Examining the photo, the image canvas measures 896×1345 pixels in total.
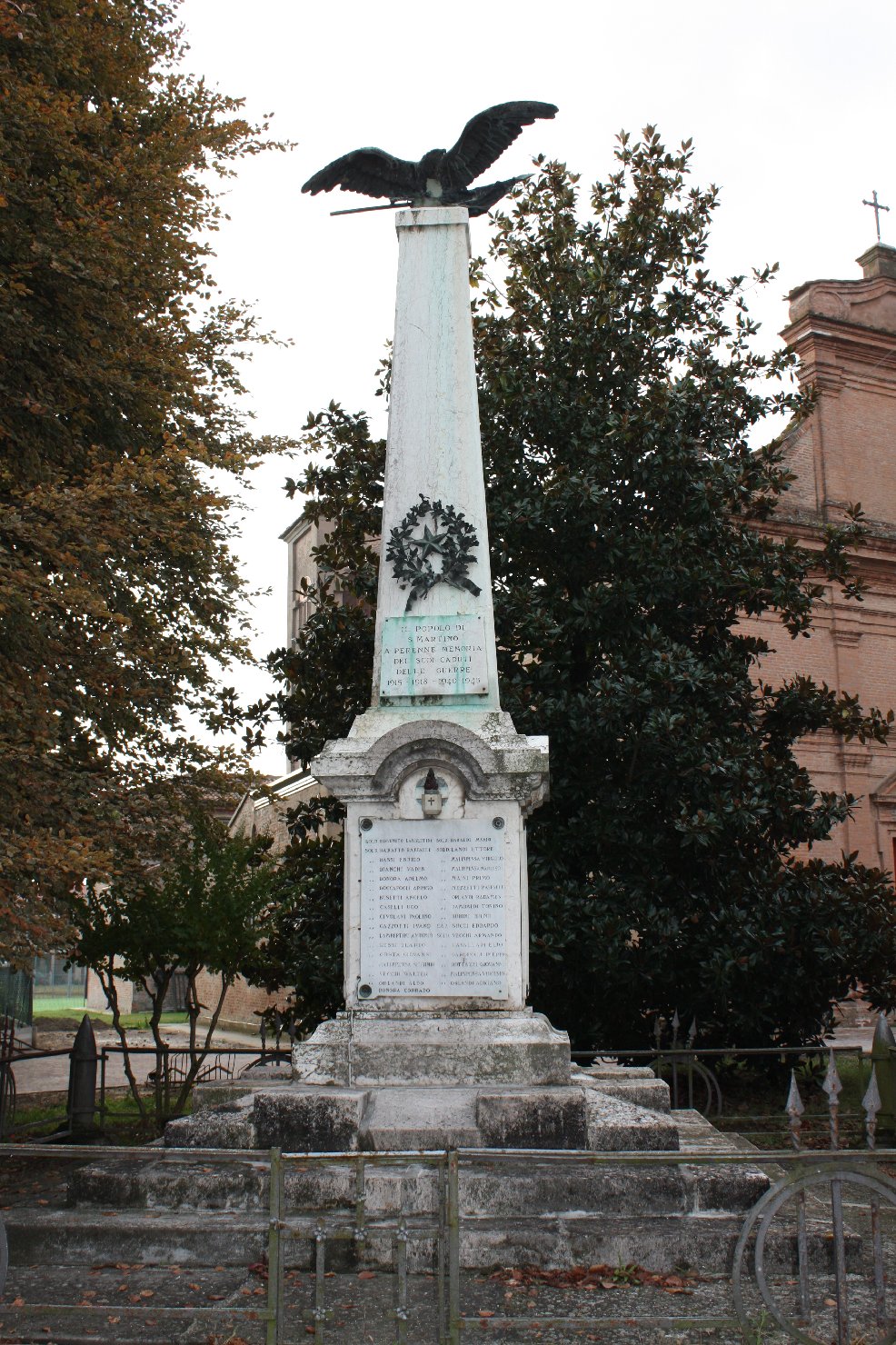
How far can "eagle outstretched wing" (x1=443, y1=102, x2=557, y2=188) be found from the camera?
9.02 metres

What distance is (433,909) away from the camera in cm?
748

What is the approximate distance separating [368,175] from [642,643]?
571 cm

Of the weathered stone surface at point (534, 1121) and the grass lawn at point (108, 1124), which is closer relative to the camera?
the weathered stone surface at point (534, 1121)

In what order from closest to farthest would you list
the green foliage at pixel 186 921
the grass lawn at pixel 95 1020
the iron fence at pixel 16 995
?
the green foliage at pixel 186 921, the iron fence at pixel 16 995, the grass lawn at pixel 95 1020

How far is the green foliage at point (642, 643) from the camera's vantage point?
12.2 metres

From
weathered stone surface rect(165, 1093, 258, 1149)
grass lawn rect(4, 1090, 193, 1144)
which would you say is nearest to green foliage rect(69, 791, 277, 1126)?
grass lawn rect(4, 1090, 193, 1144)

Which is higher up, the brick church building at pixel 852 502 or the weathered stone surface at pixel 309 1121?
the brick church building at pixel 852 502

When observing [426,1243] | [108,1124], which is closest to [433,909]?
[426,1243]

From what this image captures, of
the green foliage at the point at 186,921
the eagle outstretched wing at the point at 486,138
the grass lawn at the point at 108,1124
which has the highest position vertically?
the eagle outstretched wing at the point at 486,138

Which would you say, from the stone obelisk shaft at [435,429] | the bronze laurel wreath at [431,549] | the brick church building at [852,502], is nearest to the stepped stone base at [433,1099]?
the stone obelisk shaft at [435,429]

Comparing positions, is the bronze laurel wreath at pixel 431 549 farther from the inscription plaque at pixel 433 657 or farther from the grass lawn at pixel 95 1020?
the grass lawn at pixel 95 1020

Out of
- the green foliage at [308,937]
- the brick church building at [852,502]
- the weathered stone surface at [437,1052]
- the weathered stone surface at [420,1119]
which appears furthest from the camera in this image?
the brick church building at [852,502]

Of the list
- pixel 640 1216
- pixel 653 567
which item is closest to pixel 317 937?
pixel 653 567

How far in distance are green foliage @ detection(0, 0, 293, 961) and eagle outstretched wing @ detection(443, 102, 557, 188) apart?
→ 2753 mm
